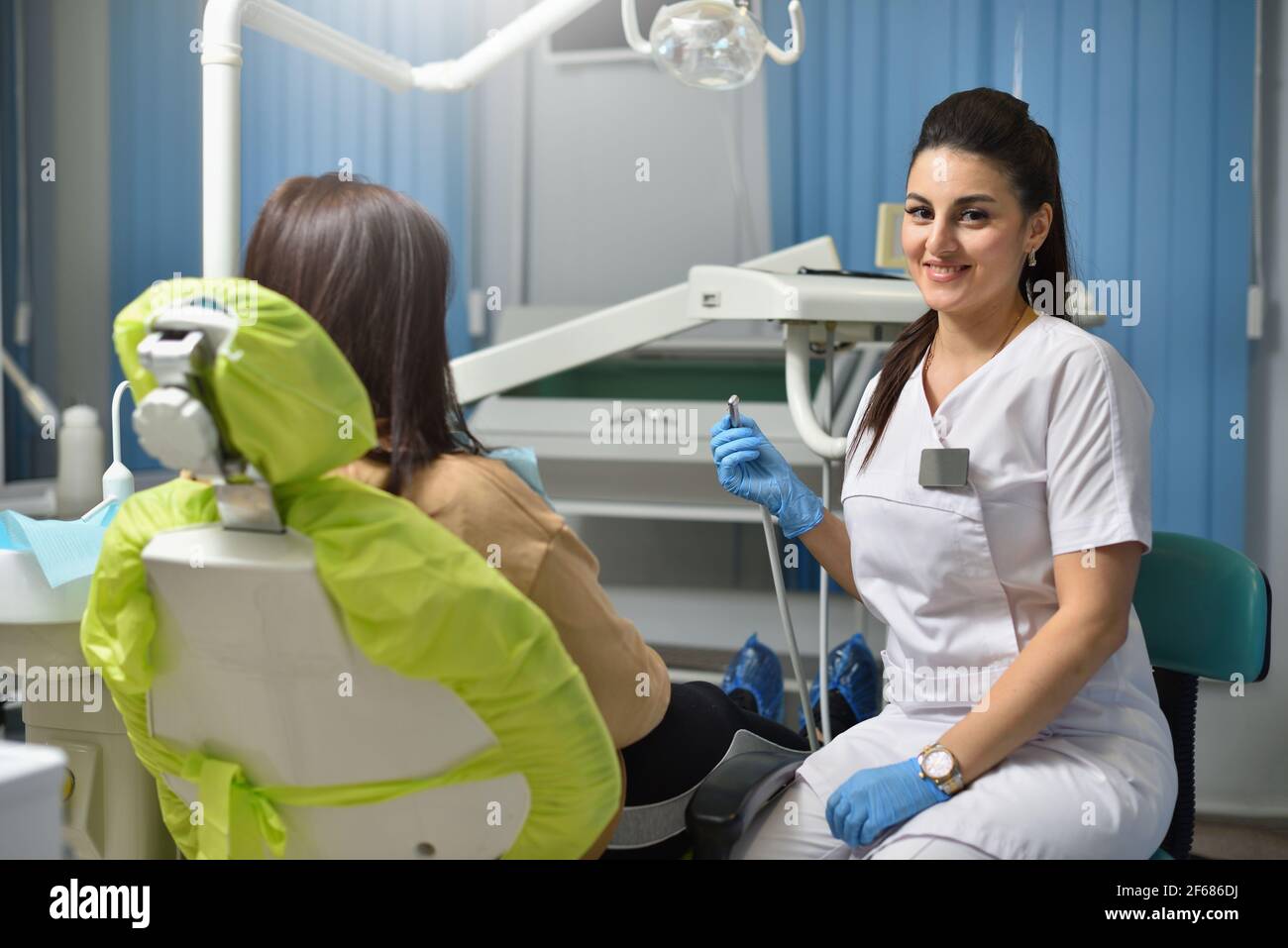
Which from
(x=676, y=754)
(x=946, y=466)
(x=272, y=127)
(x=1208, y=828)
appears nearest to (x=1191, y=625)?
(x=946, y=466)

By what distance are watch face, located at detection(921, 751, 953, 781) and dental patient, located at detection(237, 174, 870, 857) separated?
0.31 meters

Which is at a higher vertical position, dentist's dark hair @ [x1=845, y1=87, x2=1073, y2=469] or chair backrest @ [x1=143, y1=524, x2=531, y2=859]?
dentist's dark hair @ [x1=845, y1=87, x2=1073, y2=469]

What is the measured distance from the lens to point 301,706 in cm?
89

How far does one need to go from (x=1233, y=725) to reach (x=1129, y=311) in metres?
0.87

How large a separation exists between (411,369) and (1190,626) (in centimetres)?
98

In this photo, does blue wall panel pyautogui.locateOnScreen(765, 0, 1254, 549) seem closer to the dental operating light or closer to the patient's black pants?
the dental operating light

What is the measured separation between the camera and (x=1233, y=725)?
7.89 feet

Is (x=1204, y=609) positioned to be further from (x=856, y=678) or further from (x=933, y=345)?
(x=856, y=678)

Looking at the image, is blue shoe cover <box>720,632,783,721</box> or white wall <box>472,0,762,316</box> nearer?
blue shoe cover <box>720,632,783,721</box>

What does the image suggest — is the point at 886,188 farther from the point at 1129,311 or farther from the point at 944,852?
the point at 944,852

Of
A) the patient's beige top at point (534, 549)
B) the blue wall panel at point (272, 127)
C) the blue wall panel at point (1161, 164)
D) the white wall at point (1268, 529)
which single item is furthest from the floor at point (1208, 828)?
the patient's beige top at point (534, 549)

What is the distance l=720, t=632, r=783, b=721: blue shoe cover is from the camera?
2.00 meters

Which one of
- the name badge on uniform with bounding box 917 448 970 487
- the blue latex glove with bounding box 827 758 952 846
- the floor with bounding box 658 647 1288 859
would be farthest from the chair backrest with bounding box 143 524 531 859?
the floor with bounding box 658 647 1288 859
